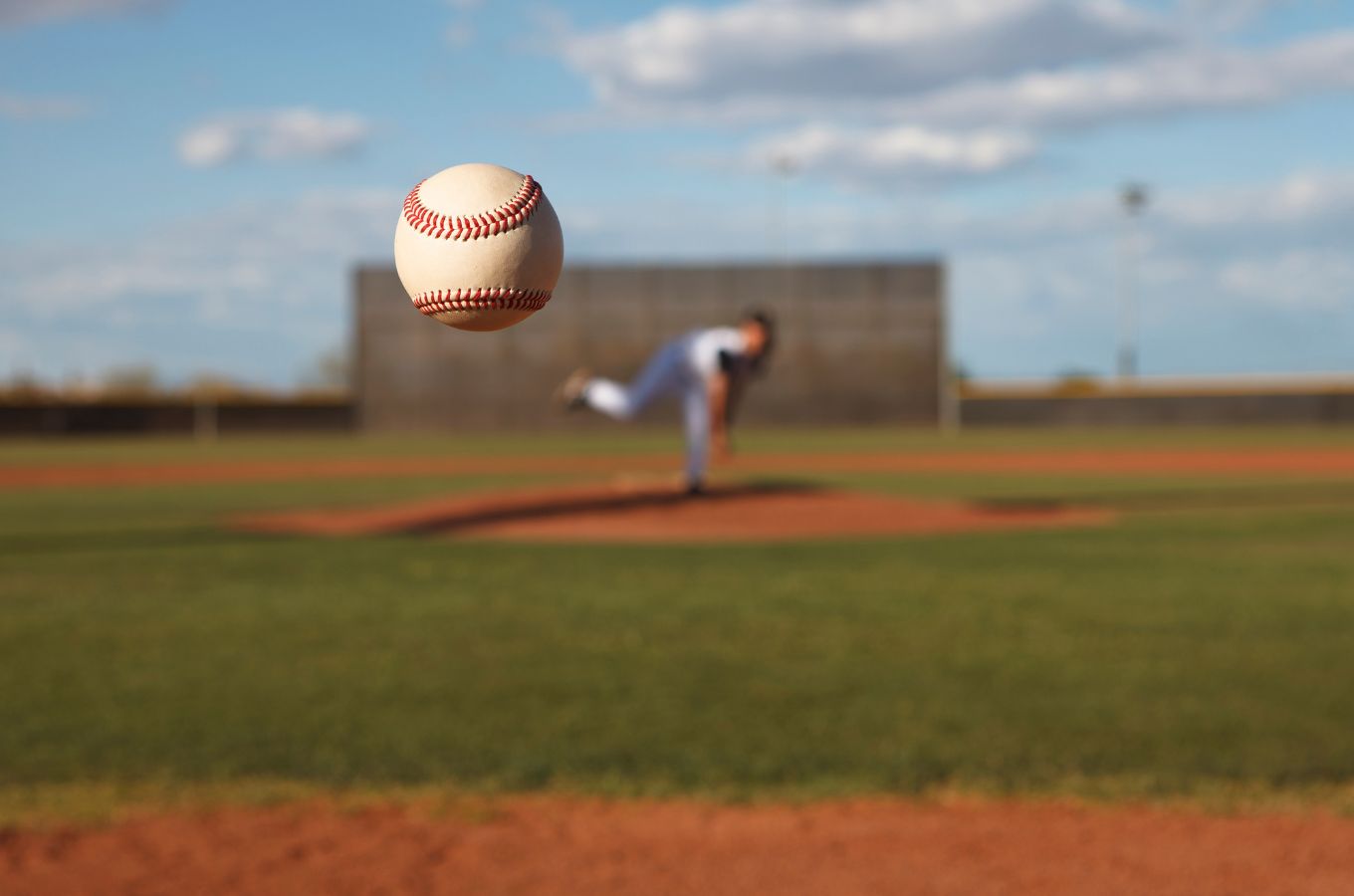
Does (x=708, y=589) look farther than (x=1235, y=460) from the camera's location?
No

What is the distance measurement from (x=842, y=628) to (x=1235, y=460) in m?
18.2

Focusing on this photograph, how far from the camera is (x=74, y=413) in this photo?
3722cm

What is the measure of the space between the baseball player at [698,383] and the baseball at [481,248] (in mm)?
10033

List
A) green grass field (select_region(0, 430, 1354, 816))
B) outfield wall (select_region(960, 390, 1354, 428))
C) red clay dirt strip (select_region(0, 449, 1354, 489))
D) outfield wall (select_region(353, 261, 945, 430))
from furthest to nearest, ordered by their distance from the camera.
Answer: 1. outfield wall (select_region(353, 261, 945, 430))
2. outfield wall (select_region(960, 390, 1354, 428))
3. red clay dirt strip (select_region(0, 449, 1354, 489))
4. green grass field (select_region(0, 430, 1354, 816))

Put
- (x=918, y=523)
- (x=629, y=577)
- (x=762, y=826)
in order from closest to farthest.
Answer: (x=762, y=826) → (x=629, y=577) → (x=918, y=523)

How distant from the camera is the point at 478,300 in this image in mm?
2232

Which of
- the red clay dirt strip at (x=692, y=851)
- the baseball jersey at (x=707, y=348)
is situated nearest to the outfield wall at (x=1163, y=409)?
the baseball jersey at (x=707, y=348)

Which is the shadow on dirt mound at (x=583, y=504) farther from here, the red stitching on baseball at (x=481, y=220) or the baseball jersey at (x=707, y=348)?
the red stitching on baseball at (x=481, y=220)

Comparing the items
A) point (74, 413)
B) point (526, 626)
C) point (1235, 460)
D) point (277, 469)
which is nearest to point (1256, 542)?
point (526, 626)

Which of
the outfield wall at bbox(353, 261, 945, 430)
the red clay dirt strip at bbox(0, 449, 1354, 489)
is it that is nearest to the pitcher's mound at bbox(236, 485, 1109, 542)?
the red clay dirt strip at bbox(0, 449, 1354, 489)

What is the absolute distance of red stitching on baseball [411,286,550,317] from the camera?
7.32 ft

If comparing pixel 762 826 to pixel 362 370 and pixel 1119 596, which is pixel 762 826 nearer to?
pixel 1119 596

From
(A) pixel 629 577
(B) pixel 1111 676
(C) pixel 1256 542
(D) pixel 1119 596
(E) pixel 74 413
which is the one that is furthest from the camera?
(E) pixel 74 413

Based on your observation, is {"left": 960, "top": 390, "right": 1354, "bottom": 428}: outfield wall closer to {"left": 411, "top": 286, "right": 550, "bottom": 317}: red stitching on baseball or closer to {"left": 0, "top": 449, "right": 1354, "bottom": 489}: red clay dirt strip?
{"left": 0, "top": 449, "right": 1354, "bottom": 489}: red clay dirt strip
